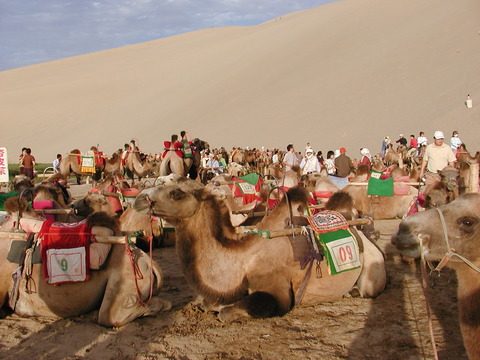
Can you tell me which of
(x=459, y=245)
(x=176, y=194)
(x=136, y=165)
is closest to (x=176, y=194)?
(x=176, y=194)

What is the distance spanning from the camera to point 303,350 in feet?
14.7

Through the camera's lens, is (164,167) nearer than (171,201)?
No

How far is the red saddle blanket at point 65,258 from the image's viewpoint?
4.94 metres

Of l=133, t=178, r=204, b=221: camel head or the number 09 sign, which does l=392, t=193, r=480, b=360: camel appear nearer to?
the number 09 sign

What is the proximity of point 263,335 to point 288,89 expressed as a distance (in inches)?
1724

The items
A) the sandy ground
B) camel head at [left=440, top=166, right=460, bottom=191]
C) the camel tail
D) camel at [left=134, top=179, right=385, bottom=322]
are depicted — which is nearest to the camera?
the sandy ground

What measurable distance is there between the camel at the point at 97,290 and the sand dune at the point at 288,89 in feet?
85.6

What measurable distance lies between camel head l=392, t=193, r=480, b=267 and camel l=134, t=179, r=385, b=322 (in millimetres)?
1979

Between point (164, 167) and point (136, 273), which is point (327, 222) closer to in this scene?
point (136, 273)

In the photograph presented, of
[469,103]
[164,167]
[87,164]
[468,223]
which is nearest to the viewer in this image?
[468,223]

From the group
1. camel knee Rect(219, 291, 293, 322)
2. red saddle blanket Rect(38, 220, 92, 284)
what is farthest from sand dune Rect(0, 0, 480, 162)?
red saddle blanket Rect(38, 220, 92, 284)

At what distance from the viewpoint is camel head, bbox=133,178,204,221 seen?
486 centimetres

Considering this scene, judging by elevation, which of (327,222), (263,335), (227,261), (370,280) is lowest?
(263,335)

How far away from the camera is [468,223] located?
331 cm
